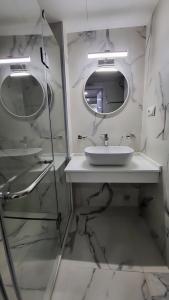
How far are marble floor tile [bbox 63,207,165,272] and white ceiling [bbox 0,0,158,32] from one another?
74.9 inches

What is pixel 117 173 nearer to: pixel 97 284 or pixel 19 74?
pixel 97 284

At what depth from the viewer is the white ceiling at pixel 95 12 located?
1.27m

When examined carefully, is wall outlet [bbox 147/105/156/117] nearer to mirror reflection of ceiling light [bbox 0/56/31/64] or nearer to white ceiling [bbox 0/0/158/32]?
white ceiling [bbox 0/0/158/32]

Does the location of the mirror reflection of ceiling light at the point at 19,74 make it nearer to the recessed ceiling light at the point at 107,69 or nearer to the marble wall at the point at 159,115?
the recessed ceiling light at the point at 107,69

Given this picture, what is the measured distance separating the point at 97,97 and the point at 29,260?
65.2 inches

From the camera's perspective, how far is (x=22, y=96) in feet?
3.68

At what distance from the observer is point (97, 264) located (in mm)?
1295

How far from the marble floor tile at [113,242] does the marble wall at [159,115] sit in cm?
15

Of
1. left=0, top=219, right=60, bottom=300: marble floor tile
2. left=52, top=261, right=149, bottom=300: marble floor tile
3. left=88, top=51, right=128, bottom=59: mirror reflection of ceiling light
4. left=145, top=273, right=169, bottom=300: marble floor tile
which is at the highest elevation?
left=88, top=51, right=128, bottom=59: mirror reflection of ceiling light

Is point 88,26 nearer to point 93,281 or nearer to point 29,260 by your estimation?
point 29,260

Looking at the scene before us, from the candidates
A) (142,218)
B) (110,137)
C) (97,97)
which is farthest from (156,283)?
(97,97)

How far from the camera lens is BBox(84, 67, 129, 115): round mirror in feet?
5.73

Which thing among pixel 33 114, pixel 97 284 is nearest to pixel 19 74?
pixel 33 114

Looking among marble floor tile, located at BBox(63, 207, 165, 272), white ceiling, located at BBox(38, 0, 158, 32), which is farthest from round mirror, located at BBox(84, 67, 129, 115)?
marble floor tile, located at BBox(63, 207, 165, 272)
